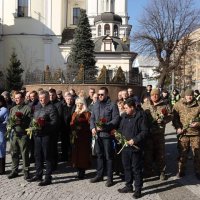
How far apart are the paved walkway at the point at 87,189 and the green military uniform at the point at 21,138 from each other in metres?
0.42

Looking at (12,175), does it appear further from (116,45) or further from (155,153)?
(116,45)

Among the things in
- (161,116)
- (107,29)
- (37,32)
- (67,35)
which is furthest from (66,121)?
(67,35)

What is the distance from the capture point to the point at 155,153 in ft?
30.8

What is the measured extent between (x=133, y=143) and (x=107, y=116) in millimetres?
1177

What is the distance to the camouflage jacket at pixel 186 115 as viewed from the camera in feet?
30.3

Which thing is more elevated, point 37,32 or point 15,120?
point 37,32

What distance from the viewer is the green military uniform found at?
9195 millimetres

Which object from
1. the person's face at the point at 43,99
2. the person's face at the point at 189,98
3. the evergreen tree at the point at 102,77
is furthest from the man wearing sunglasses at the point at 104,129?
the evergreen tree at the point at 102,77

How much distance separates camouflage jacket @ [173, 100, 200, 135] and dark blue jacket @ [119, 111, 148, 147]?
5.15 ft

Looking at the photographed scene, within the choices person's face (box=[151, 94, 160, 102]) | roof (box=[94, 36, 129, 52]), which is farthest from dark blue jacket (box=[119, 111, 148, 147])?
roof (box=[94, 36, 129, 52])

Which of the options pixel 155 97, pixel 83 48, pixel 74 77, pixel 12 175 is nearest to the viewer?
pixel 155 97

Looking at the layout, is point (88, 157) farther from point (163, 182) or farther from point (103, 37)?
point (103, 37)

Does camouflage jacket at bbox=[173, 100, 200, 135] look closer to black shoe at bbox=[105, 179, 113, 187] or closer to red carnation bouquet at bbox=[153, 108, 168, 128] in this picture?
red carnation bouquet at bbox=[153, 108, 168, 128]

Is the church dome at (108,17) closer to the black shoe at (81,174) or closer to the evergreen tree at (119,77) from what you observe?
the evergreen tree at (119,77)
